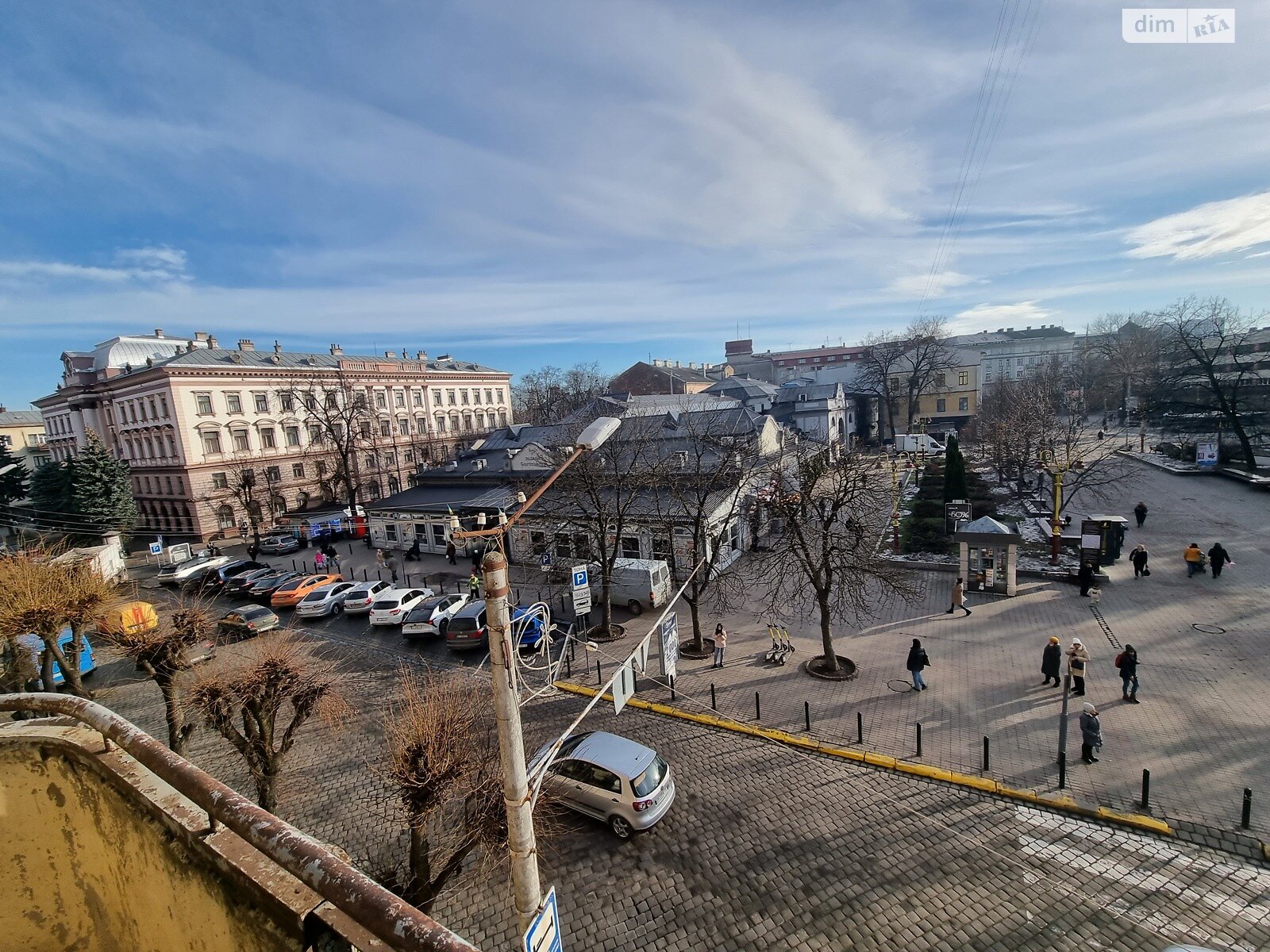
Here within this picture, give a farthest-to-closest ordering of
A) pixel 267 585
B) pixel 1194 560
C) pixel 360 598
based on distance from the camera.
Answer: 1. pixel 267 585
2. pixel 360 598
3. pixel 1194 560

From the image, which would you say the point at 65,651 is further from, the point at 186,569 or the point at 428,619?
the point at 186,569

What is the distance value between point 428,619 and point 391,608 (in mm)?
2325

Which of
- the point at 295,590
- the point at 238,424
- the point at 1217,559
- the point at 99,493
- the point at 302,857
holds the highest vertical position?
the point at 238,424

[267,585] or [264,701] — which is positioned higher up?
[264,701]

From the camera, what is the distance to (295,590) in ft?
79.5

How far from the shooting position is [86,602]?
44.7 ft

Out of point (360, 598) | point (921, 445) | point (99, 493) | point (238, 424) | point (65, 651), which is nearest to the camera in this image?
point (65, 651)

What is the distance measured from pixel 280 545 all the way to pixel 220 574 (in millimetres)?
7999

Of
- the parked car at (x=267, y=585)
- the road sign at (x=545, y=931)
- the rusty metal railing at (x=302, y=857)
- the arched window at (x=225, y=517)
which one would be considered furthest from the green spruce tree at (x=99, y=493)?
the road sign at (x=545, y=931)

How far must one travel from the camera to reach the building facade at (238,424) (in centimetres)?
4288

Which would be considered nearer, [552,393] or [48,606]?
[48,606]

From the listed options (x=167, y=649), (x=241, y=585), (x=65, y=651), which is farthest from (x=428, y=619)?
(x=241, y=585)

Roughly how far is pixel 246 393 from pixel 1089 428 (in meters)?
87.2

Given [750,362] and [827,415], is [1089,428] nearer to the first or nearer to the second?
[827,415]
